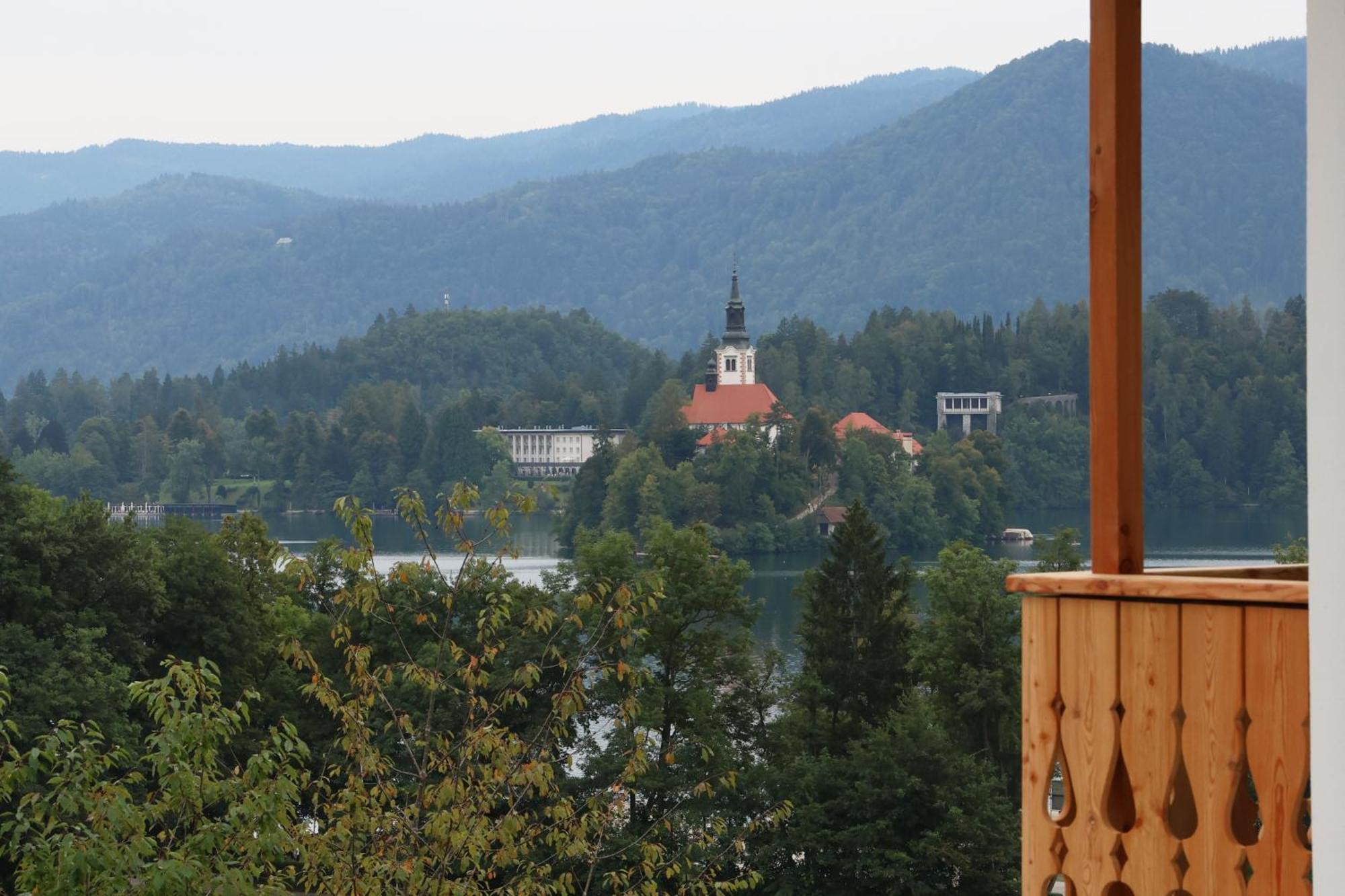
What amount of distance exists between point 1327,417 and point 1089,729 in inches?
34.8

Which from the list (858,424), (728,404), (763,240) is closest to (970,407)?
(858,424)

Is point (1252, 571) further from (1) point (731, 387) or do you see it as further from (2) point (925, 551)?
(1) point (731, 387)

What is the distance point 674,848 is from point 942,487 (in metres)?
52.5

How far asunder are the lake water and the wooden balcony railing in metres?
36.4

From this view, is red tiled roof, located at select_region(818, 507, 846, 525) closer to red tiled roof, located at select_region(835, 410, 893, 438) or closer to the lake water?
the lake water

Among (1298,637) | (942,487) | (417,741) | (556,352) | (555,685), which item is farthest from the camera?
(556,352)

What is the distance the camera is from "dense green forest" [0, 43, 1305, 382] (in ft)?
391

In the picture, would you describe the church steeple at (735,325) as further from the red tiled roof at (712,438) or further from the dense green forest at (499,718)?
the dense green forest at (499,718)

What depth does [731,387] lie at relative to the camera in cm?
9950

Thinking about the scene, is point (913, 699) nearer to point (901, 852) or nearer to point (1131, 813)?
point (901, 852)

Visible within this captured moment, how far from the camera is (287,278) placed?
17588 centimetres

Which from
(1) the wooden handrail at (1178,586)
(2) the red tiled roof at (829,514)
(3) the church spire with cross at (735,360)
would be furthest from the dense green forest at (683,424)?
(1) the wooden handrail at (1178,586)

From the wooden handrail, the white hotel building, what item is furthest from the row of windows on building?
the wooden handrail

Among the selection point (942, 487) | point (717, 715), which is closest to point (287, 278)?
point (942, 487)
